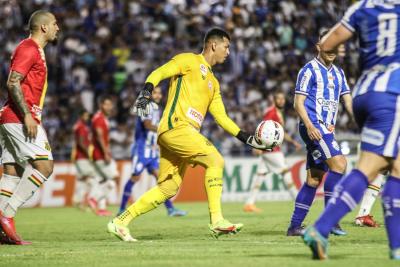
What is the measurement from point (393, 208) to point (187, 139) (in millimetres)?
3515

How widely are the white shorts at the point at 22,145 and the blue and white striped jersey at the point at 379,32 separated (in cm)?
443

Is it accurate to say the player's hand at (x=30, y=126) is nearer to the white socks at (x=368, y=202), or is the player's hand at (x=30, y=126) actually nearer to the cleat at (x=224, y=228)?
the cleat at (x=224, y=228)

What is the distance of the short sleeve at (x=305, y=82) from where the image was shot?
38.0 feet

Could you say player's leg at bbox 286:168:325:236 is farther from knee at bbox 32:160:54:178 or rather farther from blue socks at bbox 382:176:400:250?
blue socks at bbox 382:176:400:250

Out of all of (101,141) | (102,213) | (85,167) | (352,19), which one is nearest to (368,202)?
(352,19)

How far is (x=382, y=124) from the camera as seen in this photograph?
7574 millimetres

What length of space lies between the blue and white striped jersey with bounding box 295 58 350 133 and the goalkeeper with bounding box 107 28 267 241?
118cm

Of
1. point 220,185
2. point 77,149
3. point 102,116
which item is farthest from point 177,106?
point 77,149

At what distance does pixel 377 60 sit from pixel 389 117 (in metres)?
0.57

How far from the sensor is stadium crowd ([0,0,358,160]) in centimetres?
2600

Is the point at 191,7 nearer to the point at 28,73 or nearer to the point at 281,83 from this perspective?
the point at 281,83

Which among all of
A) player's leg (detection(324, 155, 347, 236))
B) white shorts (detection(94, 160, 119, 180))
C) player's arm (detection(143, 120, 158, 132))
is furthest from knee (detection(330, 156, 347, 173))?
white shorts (detection(94, 160, 119, 180))

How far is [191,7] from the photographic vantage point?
29656mm

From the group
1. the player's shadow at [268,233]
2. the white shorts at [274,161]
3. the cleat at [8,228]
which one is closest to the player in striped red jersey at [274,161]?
the white shorts at [274,161]
